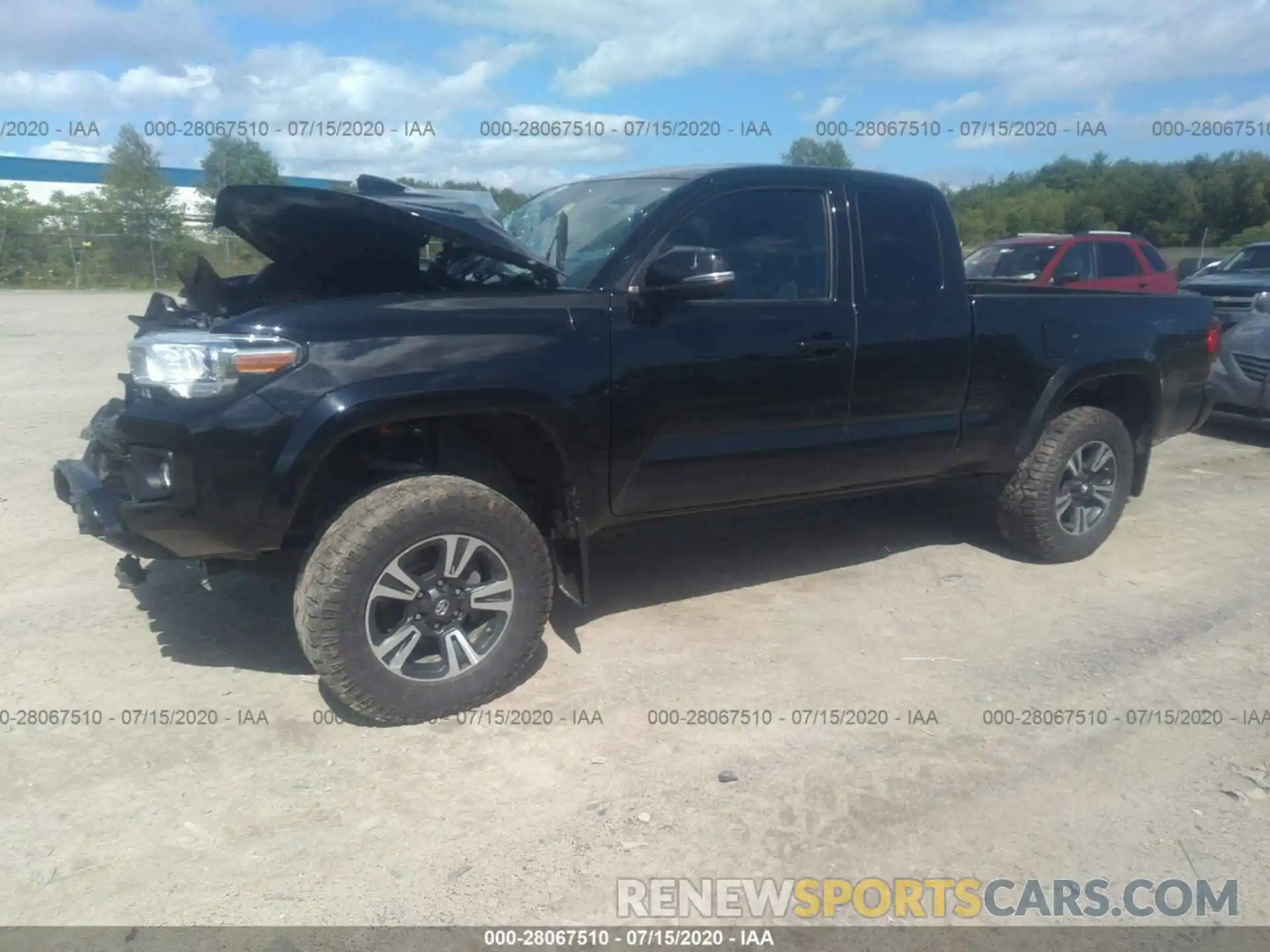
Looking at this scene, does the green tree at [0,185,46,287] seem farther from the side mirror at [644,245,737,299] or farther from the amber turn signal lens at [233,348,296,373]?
the side mirror at [644,245,737,299]

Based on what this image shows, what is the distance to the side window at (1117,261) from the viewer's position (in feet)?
46.0

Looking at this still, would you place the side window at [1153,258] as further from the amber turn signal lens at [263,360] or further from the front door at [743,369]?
the amber turn signal lens at [263,360]

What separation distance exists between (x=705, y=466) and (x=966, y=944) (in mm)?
2040

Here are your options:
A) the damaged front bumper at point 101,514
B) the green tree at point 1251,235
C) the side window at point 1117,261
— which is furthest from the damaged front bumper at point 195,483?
the green tree at point 1251,235

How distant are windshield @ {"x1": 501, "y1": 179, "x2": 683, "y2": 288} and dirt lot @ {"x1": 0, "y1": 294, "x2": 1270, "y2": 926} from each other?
1617 millimetres

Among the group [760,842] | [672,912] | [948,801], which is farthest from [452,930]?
[948,801]

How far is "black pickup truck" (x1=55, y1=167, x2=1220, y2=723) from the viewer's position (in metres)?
3.35

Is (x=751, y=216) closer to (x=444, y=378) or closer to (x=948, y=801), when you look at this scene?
(x=444, y=378)

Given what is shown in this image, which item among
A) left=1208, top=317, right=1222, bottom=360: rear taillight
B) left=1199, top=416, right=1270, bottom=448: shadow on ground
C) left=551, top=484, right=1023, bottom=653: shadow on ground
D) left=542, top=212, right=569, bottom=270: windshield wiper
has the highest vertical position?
left=542, top=212, right=569, bottom=270: windshield wiper

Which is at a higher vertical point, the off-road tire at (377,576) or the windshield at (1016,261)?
the windshield at (1016,261)

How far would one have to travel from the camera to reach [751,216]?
438cm

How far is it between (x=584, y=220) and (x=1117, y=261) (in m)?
11.9

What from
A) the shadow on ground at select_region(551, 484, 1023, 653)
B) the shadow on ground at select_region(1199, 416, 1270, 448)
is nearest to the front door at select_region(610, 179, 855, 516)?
the shadow on ground at select_region(551, 484, 1023, 653)

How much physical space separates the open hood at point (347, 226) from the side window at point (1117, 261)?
1226 cm
